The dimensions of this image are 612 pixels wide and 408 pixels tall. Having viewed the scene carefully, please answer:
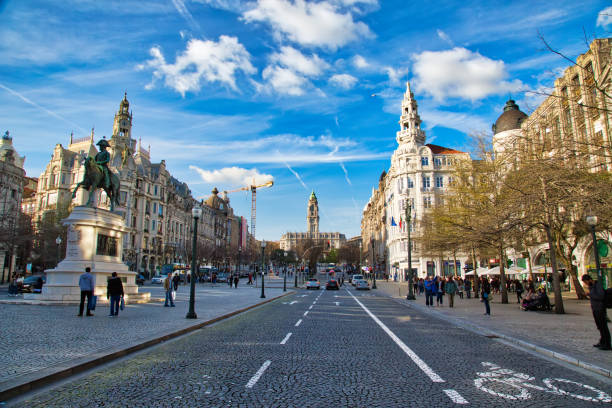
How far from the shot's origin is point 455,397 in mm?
5570

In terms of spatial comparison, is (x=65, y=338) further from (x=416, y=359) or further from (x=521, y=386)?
(x=521, y=386)

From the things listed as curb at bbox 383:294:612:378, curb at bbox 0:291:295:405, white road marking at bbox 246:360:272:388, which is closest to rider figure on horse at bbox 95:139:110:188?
curb at bbox 0:291:295:405

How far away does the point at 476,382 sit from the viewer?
21.2ft

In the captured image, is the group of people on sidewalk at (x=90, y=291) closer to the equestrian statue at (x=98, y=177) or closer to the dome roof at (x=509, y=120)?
the equestrian statue at (x=98, y=177)

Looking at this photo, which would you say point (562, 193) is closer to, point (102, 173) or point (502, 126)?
point (102, 173)

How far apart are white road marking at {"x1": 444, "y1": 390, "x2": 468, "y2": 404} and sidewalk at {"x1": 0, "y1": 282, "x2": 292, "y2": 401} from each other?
6158 millimetres

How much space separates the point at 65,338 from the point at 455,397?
904 cm

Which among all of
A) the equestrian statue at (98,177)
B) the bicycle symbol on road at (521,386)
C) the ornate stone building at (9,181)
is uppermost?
the ornate stone building at (9,181)

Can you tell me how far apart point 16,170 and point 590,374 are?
64.1 meters

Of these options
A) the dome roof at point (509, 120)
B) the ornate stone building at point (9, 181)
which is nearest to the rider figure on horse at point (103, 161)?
the ornate stone building at point (9, 181)

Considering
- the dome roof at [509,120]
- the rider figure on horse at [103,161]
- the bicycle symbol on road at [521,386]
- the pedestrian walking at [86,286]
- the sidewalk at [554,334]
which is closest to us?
the bicycle symbol on road at [521,386]

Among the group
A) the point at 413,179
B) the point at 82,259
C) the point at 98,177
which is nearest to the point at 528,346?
the point at 82,259

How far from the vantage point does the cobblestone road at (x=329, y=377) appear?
5434 mm

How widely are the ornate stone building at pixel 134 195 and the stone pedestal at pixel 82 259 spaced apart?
44055mm
